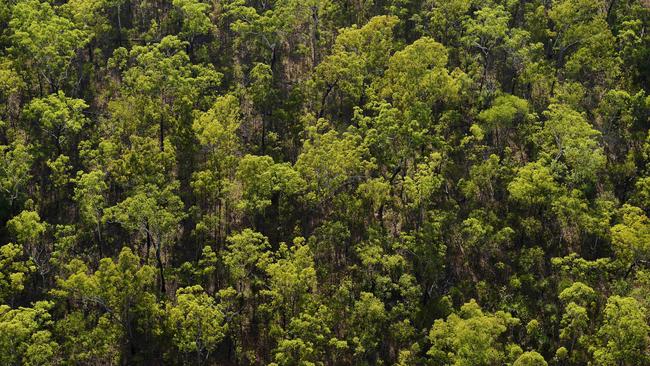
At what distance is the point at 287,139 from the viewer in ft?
285

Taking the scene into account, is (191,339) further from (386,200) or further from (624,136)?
(624,136)

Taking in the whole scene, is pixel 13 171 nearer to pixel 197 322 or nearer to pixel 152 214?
pixel 152 214

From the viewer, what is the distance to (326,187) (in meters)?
74.6

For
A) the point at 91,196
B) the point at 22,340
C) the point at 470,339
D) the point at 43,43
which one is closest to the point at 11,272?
the point at 91,196

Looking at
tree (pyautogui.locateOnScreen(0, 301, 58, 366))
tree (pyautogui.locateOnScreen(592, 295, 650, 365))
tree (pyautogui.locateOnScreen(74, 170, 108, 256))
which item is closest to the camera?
tree (pyautogui.locateOnScreen(0, 301, 58, 366))

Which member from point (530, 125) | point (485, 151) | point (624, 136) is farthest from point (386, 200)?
point (624, 136)

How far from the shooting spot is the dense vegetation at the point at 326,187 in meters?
65.4

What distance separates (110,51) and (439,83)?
50160 millimetres

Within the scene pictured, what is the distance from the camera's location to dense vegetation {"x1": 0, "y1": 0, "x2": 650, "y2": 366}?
214 ft

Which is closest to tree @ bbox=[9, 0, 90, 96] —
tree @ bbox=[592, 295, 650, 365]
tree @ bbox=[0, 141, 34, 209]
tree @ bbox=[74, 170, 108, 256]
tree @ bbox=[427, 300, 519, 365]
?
tree @ bbox=[0, 141, 34, 209]

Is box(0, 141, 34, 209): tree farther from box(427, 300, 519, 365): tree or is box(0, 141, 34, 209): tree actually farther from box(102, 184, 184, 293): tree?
box(427, 300, 519, 365): tree

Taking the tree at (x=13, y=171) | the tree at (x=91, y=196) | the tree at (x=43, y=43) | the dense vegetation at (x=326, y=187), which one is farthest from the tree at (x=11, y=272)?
the tree at (x=43, y=43)

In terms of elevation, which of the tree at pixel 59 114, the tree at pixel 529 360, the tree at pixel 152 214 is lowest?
the tree at pixel 529 360

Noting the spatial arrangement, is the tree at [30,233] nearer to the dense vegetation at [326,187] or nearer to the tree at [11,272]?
the dense vegetation at [326,187]
